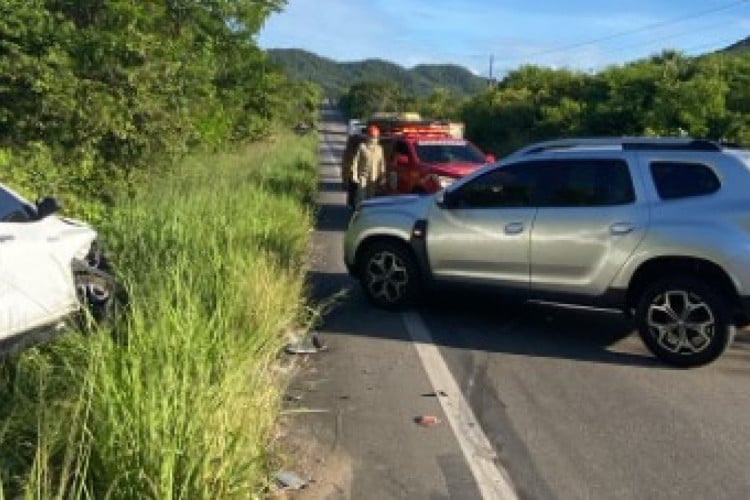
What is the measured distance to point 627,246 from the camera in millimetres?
8727

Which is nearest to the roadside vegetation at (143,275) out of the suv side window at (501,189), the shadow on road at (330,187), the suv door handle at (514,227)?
the suv side window at (501,189)

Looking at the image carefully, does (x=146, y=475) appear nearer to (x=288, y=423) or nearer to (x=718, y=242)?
(x=288, y=423)

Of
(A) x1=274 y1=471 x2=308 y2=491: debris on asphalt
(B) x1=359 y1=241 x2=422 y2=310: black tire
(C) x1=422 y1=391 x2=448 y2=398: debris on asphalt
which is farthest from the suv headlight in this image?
(A) x1=274 y1=471 x2=308 y2=491: debris on asphalt

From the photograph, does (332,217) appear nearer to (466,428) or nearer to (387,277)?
(387,277)

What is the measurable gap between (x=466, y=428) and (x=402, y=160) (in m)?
12.3

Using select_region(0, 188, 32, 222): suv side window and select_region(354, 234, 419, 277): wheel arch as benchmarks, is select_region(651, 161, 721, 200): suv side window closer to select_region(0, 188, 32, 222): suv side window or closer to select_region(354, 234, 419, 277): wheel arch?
select_region(354, 234, 419, 277): wheel arch

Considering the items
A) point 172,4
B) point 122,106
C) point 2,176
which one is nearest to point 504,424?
point 2,176

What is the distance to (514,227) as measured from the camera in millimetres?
9492

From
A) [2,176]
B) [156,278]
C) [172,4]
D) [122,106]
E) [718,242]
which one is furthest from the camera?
[172,4]

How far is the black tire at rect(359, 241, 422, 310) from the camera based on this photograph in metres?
10.4

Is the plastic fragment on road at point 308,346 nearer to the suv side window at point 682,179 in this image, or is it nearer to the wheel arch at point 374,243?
the wheel arch at point 374,243

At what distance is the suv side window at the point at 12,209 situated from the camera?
23.3 ft

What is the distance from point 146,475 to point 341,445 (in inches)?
80.9

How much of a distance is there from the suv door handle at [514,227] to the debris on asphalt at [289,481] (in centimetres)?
→ 443
